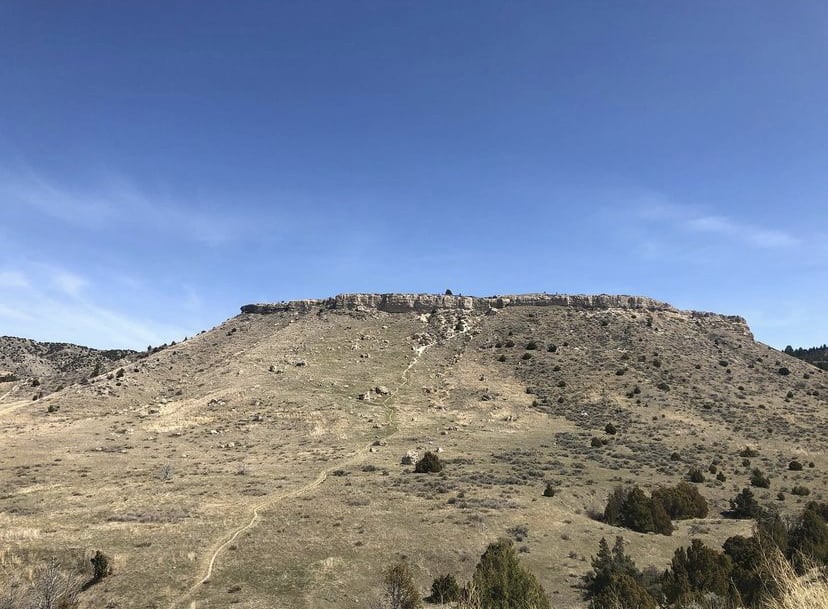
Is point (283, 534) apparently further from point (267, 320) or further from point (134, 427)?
point (267, 320)

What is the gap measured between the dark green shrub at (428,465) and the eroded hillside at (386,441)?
1546 millimetres

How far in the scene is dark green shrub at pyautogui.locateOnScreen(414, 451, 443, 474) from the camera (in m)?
36.1

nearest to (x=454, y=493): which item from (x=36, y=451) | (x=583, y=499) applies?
(x=583, y=499)

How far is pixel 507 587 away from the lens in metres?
14.8

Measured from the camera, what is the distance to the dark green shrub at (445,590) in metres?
18.4

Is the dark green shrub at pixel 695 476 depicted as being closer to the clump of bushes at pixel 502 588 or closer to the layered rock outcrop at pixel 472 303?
the clump of bushes at pixel 502 588

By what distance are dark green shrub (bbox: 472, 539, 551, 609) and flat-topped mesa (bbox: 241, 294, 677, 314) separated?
75607mm

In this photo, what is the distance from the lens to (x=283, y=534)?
79.1 ft

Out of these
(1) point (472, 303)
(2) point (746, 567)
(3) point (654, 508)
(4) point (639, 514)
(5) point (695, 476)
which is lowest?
(2) point (746, 567)

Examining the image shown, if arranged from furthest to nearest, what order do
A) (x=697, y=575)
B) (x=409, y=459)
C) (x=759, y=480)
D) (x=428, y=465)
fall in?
(x=409, y=459) → (x=428, y=465) → (x=759, y=480) → (x=697, y=575)

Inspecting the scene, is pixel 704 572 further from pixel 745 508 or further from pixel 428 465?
pixel 428 465

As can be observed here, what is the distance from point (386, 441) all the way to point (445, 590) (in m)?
28.2

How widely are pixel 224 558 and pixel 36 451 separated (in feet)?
103

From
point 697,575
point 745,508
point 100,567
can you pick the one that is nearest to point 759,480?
point 745,508
